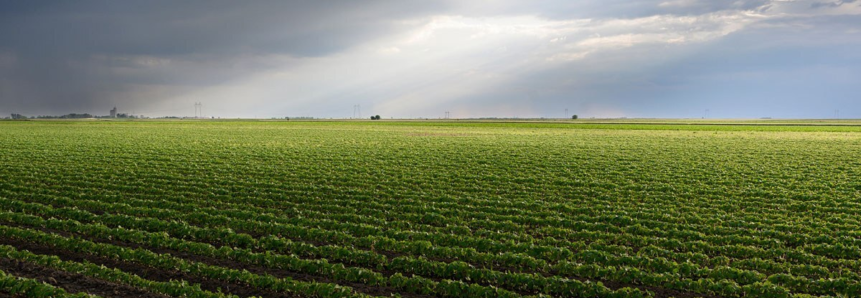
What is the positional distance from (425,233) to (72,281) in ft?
25.8

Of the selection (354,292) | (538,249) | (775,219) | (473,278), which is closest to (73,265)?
(354,292)

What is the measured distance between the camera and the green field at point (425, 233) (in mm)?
9906

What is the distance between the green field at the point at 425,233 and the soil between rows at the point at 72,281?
0.14 feet

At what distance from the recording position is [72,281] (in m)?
9.95

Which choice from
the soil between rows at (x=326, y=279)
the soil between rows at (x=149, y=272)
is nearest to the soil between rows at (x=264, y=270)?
the soil between rows at (x=326, y=279)

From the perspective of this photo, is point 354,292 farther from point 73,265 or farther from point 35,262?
point 35,262

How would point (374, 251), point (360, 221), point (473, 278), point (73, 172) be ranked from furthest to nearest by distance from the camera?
point (73, 172) → point (360, 221) → point (374, 251) → point (473, 278)

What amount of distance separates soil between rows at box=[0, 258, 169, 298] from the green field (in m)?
0.04

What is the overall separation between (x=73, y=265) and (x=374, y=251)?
6.44 m

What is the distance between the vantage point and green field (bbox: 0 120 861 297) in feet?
32.5

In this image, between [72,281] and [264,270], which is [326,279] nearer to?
[264,270]

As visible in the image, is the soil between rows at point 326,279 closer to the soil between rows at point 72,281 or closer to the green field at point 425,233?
the green field at point 425,233

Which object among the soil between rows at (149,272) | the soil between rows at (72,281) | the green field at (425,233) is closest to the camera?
the soil between rows at (72,281)

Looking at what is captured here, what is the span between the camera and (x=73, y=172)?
2494cm
